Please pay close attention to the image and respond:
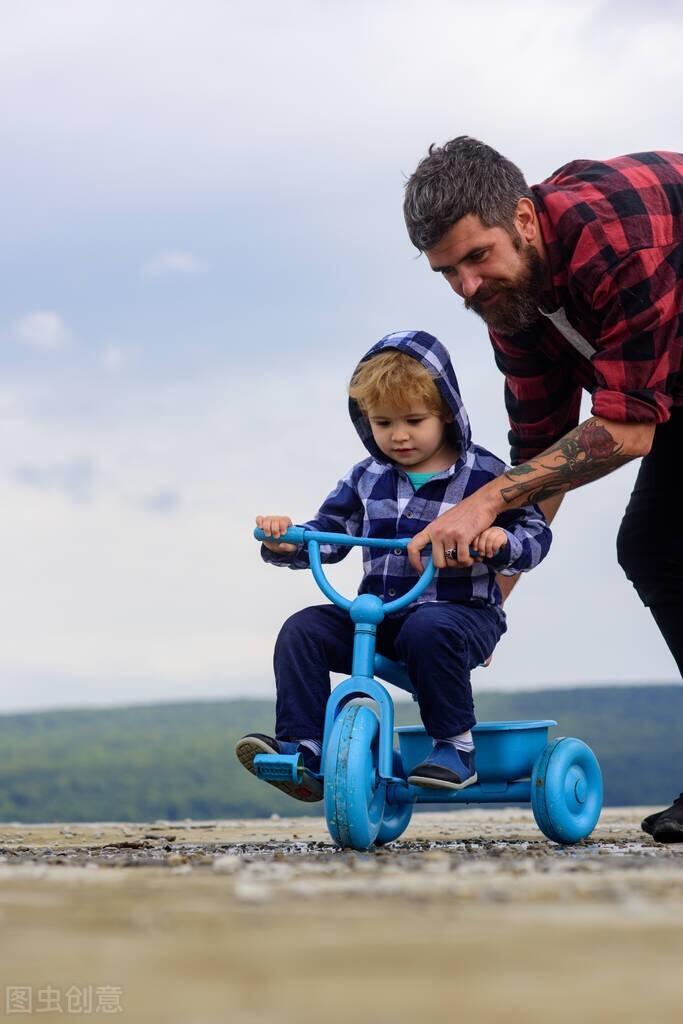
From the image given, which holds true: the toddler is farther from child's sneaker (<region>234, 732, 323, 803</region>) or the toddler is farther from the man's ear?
the man's ear

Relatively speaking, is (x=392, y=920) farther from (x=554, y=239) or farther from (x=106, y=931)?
(x=554, y=239)

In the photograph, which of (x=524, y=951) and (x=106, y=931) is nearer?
(x=524, y=951)

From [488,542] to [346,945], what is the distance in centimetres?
208

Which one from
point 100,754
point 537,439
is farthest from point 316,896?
point 100,754

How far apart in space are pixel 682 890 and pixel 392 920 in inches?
22.2

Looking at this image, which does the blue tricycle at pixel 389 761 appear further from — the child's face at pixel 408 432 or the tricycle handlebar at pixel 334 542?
the child's face at pixel 408 432

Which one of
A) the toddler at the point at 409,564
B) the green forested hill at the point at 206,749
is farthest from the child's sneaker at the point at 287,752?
the green forested hill at the point at 206,749

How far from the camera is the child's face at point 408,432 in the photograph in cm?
377

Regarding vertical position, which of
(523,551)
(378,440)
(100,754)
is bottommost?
(100,754)

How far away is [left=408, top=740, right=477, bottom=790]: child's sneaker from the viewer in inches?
134

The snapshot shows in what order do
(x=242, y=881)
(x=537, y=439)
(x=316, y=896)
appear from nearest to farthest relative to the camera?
1. (x=316, y=896)
2. (x=242, y=881)
3. (x=537, y=439)

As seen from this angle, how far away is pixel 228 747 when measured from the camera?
11.9 meters

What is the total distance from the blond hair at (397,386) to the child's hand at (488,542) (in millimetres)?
492

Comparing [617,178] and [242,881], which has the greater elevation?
[617,178]
